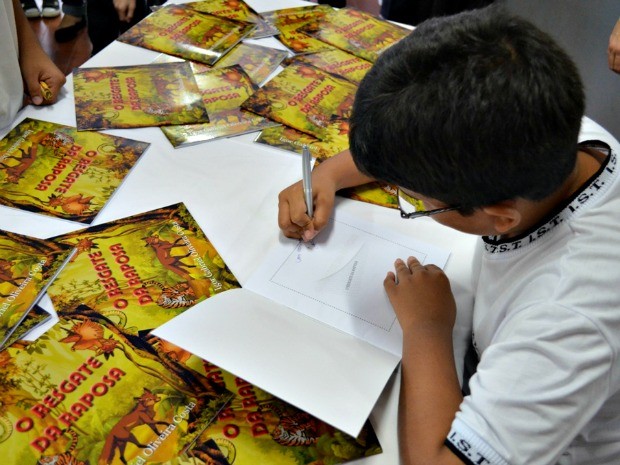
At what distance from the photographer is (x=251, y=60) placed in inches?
46.8

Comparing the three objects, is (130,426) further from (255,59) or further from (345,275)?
(255,59)

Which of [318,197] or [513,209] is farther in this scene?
[318,197]

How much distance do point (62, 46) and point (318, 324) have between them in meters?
2.33

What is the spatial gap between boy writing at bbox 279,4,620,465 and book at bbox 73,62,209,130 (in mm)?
574

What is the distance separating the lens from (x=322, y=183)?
855 mm

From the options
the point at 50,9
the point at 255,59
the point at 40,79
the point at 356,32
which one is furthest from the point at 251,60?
the point at 50,9

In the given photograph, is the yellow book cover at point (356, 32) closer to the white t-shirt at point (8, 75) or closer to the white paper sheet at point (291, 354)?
the white t-shirt at point (8, 75)

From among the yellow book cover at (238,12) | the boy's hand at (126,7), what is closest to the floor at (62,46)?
the boy's hand at (126,7)

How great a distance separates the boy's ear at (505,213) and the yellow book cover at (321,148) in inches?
12.5

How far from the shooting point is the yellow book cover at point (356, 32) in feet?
4.08

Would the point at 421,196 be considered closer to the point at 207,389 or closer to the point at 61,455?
the point at 207,389

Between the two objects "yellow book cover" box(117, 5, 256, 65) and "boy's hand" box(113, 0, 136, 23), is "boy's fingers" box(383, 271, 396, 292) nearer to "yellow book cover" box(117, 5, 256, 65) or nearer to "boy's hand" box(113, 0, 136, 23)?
"yellow book cover" box(117, 5, 256, 65)

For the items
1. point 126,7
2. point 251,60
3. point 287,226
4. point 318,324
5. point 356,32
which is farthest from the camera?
point 126,7

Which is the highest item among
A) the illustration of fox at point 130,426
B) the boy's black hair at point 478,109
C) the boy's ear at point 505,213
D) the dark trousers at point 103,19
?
the boy's black hair at point 478,109
